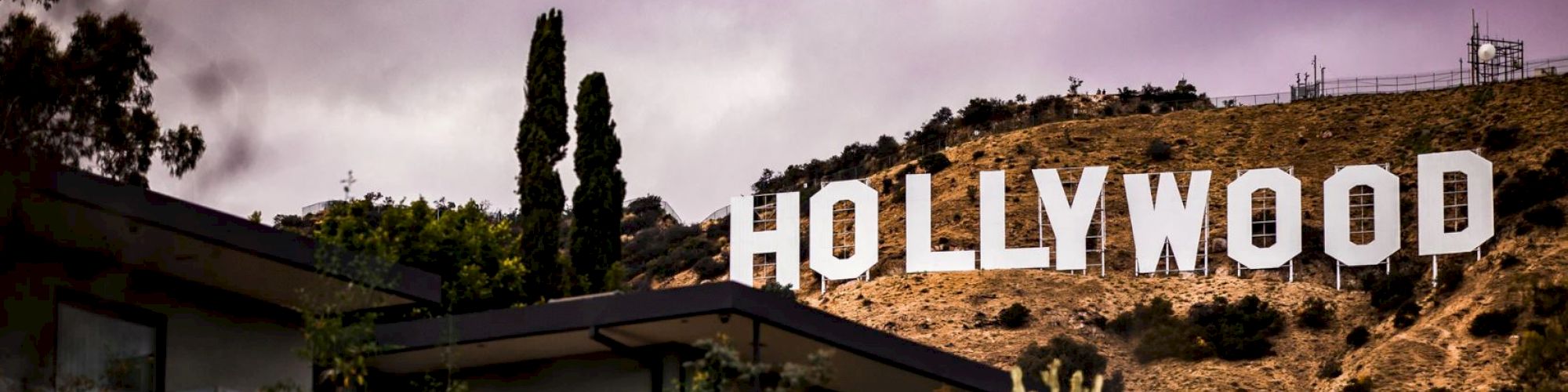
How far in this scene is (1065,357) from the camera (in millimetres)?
75562

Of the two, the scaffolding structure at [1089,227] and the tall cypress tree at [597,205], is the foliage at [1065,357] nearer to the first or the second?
the scaffolding structure at [1089,227]

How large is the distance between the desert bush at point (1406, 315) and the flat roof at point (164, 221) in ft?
209

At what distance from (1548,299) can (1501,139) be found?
64.6ft

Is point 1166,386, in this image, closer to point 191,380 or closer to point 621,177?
point 621,177

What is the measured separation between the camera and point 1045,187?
77.4 m

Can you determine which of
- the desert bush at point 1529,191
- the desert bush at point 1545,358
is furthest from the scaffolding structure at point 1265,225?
the desert bush at point 1545,358

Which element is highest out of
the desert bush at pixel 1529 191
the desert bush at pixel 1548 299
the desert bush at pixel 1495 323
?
the desert bush at pixel 1529 191

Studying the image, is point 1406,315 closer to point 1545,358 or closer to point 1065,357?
point 1065,357

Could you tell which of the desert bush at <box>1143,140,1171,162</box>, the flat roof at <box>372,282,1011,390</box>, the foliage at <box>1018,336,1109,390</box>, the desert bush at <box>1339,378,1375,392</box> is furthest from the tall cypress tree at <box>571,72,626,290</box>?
the desert bush at <box>1143,140,1171,162</box>

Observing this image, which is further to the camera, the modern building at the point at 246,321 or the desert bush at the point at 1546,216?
the desert bush at the point at 1546,216

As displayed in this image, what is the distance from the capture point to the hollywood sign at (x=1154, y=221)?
75188mm

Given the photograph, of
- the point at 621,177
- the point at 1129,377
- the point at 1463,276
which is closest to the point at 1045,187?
the point at 1129,377

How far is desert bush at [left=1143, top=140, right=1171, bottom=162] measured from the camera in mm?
97500

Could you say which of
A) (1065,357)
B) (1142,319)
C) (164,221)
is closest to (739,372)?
(164,221)
